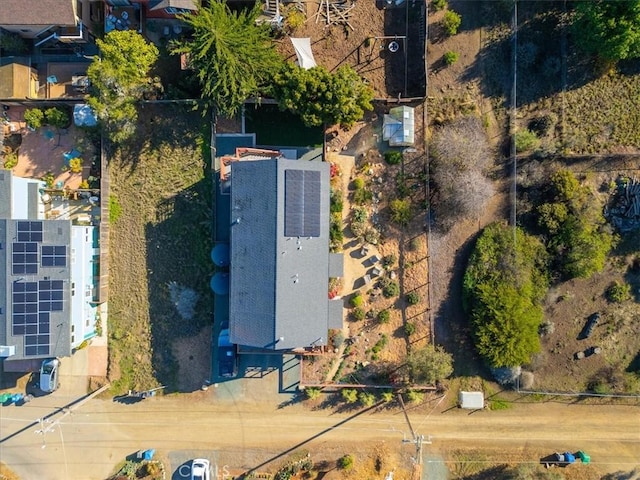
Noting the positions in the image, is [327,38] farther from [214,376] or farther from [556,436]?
[556,436]

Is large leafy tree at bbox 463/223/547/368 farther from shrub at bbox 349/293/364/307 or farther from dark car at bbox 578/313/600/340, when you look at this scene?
shrub at bbox 349/293/364/307

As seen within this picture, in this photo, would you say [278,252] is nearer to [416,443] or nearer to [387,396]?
[387,396]

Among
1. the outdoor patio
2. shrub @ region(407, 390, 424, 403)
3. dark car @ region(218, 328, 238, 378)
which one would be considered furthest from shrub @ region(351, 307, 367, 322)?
the outdoor patio

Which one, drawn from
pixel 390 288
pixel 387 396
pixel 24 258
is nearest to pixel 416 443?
pixel 387 396

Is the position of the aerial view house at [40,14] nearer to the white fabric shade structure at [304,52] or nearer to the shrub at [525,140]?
the white fabric shade structure at [304,52]

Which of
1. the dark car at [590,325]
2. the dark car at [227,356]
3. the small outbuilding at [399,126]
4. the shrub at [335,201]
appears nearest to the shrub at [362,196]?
the shrub at [335,201]
